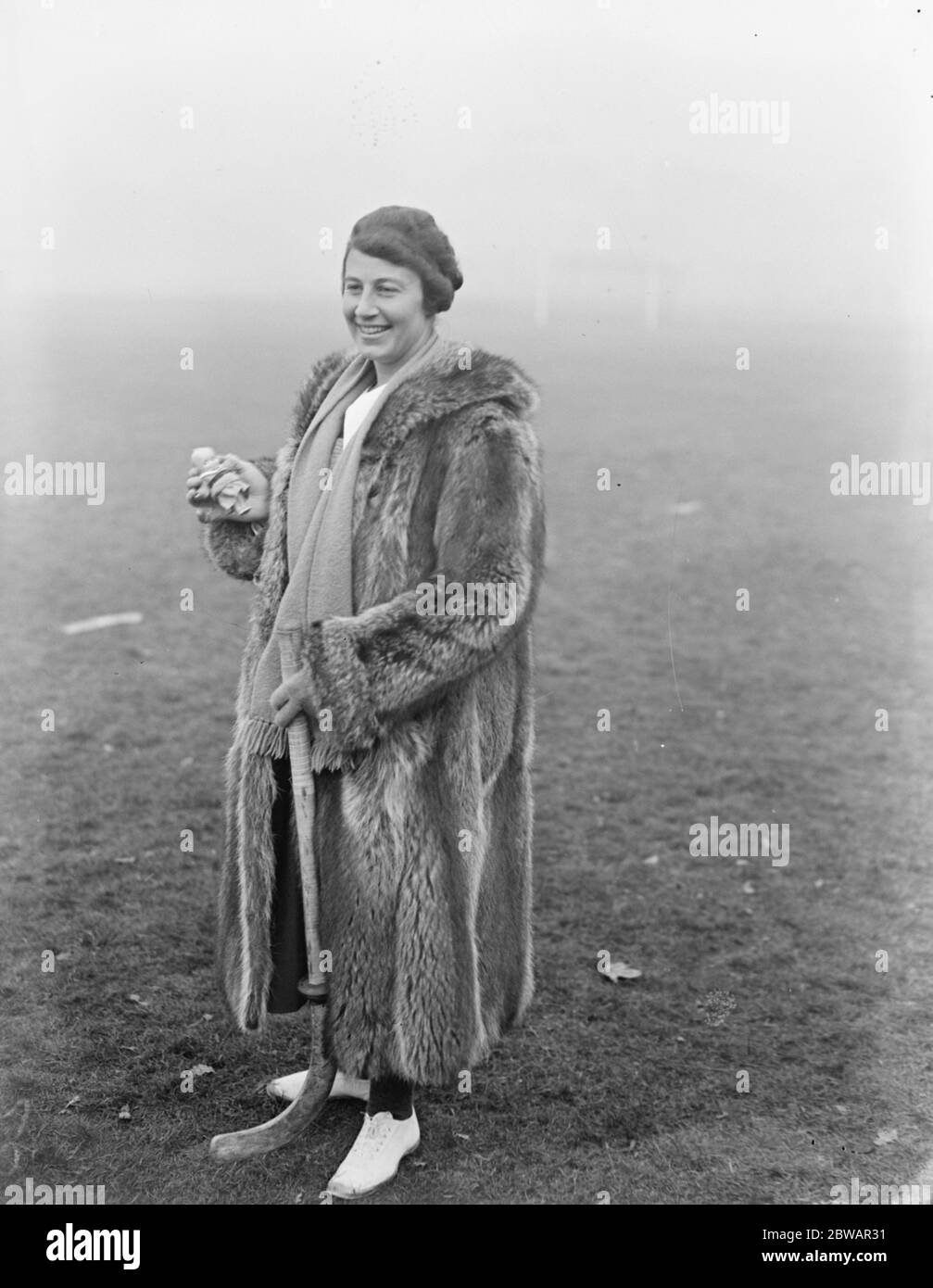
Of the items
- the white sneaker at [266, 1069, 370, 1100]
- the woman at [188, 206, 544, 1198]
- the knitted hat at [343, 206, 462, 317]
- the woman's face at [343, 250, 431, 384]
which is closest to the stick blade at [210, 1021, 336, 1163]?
the woman at [188, 206, 544, 1198]

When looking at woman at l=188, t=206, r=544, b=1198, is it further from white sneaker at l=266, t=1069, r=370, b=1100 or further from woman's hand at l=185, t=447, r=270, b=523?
white sneaker at l=266, t=1069, r=370, b=1100

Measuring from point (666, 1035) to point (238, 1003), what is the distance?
1.51 meters

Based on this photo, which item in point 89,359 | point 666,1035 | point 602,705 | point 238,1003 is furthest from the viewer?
point 89,359

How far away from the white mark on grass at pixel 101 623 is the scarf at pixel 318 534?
5.53m

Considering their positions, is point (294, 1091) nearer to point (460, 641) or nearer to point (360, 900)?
point (360, 900)

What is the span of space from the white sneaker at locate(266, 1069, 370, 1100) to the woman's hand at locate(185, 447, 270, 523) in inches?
65.8

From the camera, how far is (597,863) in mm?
5883

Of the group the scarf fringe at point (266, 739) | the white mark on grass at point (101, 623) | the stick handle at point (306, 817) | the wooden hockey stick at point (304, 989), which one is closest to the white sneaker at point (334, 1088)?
the wooden hockey stick at point (304, 989)

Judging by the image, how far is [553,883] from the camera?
567 cm

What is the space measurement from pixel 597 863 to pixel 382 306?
3103mm

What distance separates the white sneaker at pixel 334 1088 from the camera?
4.05m

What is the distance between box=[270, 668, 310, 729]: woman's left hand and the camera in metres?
3.46

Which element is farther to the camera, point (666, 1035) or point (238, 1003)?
point (666, 1035)

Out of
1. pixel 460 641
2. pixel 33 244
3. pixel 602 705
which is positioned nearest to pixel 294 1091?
pixel 460 641
